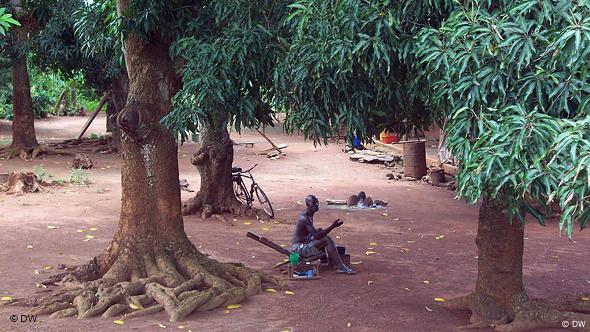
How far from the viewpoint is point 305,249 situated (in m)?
9.23

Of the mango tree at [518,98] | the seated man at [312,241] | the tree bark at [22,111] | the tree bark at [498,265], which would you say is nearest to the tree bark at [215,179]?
the seated man at [312,241]

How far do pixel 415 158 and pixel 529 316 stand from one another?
12.7m

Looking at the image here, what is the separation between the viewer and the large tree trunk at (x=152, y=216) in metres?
8.20

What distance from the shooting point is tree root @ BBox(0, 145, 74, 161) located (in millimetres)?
20420

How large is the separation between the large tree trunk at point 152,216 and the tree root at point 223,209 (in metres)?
4.48

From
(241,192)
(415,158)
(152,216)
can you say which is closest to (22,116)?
(241,192)

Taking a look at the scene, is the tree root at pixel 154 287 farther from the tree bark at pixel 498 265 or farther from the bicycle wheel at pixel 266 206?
the bicycle wheel at pixel 266 206

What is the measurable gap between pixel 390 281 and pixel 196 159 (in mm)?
5406

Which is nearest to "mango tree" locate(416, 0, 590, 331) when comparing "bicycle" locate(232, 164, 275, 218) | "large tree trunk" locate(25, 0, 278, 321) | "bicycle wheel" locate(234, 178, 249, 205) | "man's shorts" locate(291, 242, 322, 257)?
"large tree trunk" locate(25, 0, 278, 321)

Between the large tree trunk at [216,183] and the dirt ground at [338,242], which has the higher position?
the large tree trunk at [216,183]

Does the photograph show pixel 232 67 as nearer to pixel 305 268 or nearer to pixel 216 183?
pixel 305 268

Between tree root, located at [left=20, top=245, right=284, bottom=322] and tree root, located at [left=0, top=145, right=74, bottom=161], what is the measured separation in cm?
1267

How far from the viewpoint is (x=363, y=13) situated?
5.29 m

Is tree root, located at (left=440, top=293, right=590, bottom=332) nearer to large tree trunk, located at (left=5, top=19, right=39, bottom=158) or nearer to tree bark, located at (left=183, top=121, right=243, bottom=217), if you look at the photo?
tree bark, located at (left=183, top=121, right=243, bottom=217)
